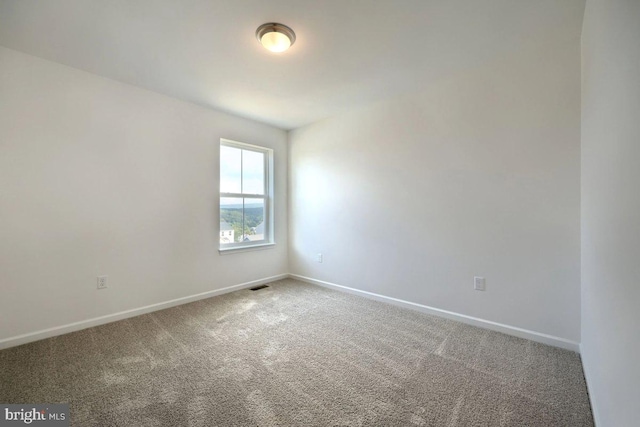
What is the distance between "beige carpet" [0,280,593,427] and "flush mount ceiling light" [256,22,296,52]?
2423 millimetres

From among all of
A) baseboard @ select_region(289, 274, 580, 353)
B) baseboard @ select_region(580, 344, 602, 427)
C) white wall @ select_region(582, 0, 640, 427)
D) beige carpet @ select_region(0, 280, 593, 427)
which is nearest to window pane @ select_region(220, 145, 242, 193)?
beige carpet @ select_region(0, 280, 593, 427)

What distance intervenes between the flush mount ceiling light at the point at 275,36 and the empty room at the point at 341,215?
0.02 meters

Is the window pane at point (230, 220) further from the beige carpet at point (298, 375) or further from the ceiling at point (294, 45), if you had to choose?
the ceiling at point (294, 45)

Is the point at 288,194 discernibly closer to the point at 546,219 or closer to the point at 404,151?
the point at 404,151

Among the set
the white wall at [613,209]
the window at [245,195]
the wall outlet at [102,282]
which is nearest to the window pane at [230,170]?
the window at [245,195]

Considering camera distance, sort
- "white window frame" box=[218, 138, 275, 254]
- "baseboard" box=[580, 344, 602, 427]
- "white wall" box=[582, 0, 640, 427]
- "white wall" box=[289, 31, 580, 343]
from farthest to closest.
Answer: "white window frame" box=[218, 138, 275, 254], "white wall" box=[289, 31, 580, 343], "baseboard" box=[580, 344, 602, 427], "white wall" box=[582, 0, 640, 427]

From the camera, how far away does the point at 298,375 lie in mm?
1784

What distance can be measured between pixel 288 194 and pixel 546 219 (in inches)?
130

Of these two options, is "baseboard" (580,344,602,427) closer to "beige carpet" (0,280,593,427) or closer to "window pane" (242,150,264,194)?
"beige carpet" (0,280,593,427)

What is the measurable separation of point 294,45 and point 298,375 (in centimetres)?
250

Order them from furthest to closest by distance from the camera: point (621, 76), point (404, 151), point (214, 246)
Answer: point (214, 246) < point (404, 151) < point (621, 76)

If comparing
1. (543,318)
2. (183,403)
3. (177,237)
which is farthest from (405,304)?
(177,237)

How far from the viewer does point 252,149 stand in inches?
158

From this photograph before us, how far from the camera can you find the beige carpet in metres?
1.44
